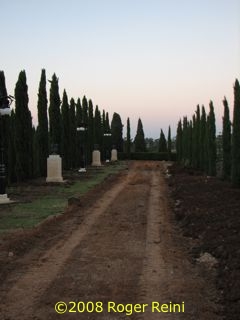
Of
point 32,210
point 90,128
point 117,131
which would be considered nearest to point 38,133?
point 32,210

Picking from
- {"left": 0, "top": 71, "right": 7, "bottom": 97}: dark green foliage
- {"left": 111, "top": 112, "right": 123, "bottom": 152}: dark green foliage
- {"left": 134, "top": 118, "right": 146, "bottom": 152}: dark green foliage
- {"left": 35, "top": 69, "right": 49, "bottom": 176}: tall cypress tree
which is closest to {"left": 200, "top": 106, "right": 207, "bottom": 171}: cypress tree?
{"left": 35, "top": 69, "right": 49, "bottom": 176}: tall cypress tree

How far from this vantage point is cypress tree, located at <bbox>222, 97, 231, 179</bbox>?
76.2 ft

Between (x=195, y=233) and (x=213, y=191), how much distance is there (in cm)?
720

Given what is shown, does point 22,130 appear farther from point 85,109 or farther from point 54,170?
point 85,109

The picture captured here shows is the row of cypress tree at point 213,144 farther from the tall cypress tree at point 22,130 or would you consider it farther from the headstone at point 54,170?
the tall cypress tree at point 22,130

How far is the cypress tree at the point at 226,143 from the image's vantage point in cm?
2323

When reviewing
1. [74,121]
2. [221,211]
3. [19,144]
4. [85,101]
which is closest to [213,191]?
[221,211]

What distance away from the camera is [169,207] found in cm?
1424

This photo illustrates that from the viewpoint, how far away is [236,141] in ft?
67.7

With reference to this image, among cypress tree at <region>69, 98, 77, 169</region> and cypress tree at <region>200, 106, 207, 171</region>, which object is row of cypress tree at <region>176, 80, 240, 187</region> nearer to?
cypress tree at <region>200, 106, 207, 171</region>

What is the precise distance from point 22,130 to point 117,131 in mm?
44721

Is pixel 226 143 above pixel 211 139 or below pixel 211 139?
below

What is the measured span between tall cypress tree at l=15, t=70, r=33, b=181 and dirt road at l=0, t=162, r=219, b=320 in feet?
42.9

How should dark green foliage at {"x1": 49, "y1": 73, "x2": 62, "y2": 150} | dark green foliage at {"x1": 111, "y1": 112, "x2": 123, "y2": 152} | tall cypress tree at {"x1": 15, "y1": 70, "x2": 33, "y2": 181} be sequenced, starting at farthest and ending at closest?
dark green foliage at {"x1": 111, "y1": 112, "x2": 123, "y2": 152}, dark green foliage at {"x1": 49, "y1": 73, "x2": 62, "y2": 150}, tall cypress tree at {"x1": 15, "y1": 70, "x2": 33, "y2": 181}
